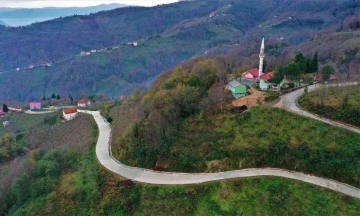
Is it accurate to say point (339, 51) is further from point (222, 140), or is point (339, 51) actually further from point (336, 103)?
point (222, 140)

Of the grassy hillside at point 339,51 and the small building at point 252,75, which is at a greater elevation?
the small building at point 252,75

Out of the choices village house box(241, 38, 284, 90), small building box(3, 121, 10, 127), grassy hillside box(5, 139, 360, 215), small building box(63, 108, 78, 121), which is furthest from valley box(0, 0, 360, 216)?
small building box(3, 121, 10, 127)

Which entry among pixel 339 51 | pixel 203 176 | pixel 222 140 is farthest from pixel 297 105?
pixel 339 51

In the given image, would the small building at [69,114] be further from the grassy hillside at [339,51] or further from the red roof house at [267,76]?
the grassy hillside at [339,51]

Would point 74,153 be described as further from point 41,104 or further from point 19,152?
point 41,104

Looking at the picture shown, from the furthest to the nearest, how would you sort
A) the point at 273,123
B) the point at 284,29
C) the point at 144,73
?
the point at 284,29 < the point at 144,73 < the point at 273,123

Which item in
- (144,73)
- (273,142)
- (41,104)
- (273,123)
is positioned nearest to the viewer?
(273,142)

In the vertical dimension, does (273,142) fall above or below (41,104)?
above

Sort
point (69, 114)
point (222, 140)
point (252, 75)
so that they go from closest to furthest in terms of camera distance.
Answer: point (222, 140) < point (252, 75) < point (69, 114)

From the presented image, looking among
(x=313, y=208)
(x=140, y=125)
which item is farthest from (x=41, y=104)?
(x=313, y=208)

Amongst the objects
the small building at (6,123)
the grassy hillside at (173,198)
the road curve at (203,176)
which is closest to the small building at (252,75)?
the road curve at (203,176)

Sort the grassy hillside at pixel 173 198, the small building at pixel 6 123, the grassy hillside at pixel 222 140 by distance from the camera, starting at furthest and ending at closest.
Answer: the small building at pixel 6 123
the grassy hillside at pixel 222 140
the grassy hillside at pixel 173 198
